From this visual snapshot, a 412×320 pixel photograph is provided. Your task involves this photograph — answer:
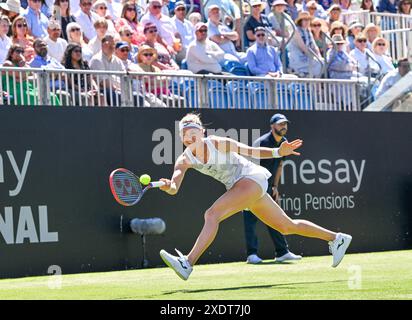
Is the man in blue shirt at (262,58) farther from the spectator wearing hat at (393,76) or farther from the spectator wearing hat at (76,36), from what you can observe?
the spectator wearing hat at (76,36)

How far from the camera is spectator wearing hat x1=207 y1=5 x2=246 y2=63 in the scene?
61.6ft

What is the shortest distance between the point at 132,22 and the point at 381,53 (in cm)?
553

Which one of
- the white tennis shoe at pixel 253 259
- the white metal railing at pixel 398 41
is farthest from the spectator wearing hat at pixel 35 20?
the white metal railing at pixel 398 41

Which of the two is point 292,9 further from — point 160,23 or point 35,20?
point 35,20

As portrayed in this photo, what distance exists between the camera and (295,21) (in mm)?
20266

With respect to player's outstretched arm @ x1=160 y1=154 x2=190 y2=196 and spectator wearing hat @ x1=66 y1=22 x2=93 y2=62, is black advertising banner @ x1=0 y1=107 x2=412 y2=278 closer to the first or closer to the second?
spectator wearing hat @ x1=66 y1=22 x2=93 y2=62

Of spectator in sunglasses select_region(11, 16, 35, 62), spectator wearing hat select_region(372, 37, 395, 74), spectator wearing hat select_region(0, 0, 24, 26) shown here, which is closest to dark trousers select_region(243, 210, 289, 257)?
spectator in sunglasses select_region(11, 16, 35, 62)

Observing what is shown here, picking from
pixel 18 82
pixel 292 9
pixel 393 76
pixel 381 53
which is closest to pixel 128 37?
pixel 18 82

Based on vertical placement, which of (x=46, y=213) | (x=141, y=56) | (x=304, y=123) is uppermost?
(x=141, y=56)

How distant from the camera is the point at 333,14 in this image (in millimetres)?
21828

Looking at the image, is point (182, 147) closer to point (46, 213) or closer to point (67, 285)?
point (46, 213)
